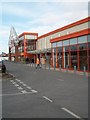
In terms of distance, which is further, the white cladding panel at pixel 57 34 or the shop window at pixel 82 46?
the white cladding panel at pixel 57 34

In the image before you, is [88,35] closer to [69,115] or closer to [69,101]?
[69,101]

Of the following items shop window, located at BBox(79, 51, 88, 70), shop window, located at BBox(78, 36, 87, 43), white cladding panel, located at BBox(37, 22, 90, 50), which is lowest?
shop window, located at BBox(79, 51, 88, 70)

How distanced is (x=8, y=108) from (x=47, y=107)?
1.28 meters

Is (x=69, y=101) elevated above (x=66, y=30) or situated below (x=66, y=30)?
below

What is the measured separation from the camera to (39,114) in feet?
24.9

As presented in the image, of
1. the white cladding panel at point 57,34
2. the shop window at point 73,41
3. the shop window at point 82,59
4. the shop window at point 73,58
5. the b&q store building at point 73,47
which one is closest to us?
the shop window at point 82,59

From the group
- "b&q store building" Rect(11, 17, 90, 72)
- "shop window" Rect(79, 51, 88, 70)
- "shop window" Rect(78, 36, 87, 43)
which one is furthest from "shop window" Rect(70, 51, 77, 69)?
"shop window" Rect(78, 36, 87, 43)

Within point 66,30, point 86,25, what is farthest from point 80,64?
point 66,30

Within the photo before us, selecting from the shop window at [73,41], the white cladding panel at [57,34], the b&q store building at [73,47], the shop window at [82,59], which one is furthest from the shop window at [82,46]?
the white cladding panel at [57,34]

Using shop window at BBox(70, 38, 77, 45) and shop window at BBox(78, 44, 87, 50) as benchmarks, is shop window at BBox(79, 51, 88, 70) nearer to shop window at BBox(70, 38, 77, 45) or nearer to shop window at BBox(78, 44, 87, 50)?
shop window at BBox(78, 44, 87, 50)

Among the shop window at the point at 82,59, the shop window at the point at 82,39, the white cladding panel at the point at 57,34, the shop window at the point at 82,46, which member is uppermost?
the white cladding panel at the point at 57,34

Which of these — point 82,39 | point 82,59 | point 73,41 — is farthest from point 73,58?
point 82,39

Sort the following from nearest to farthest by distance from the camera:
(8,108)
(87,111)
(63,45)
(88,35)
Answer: (87,111)
(8,108)
(88,35)
(63,45)

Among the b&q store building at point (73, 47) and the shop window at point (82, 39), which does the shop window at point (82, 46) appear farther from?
the shop window at point (82, 39)
